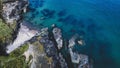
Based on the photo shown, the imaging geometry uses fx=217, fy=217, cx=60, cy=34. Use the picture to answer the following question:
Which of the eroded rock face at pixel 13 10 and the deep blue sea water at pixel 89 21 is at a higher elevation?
the eroded rock face at pixel 13 10

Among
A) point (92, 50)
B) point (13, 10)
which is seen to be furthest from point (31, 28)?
point (92, 50)

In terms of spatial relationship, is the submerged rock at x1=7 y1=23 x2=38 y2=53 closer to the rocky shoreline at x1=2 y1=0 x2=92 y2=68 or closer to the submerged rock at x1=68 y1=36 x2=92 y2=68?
the rocky shoreline at x1=2 y1=0 x2=92 y2=68

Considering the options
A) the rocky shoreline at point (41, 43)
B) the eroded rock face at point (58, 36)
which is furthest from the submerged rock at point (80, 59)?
the eroded rock face at point (58, 36)

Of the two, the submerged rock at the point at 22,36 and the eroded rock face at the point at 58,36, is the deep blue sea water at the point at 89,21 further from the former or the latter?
the submerged rock at the point at 22,36

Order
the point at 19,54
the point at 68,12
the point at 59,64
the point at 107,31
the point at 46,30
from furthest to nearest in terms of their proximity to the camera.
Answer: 1. the point at 68,12
2. the point at 107,31
3. the point at 46,30
4. the point at 59,64
5. the point at 19,54

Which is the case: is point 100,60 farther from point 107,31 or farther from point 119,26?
point 119,26

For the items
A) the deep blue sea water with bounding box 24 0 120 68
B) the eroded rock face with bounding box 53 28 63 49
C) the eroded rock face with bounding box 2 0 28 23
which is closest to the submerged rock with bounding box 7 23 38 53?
the deep blue sea water with bounding box 24 0 120 68

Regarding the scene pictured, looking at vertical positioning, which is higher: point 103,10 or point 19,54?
point 19,54
